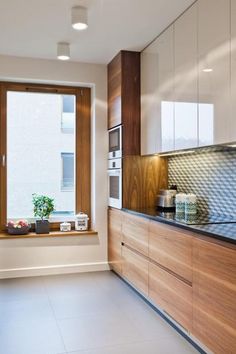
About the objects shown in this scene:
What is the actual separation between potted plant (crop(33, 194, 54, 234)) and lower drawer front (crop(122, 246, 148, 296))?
3.29 ft

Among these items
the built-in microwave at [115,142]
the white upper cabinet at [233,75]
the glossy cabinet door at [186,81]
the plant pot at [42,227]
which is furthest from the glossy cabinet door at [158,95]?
the plant pot at [42,227]

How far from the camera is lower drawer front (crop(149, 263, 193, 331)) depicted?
2.52 meters

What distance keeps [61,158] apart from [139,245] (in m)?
1.70

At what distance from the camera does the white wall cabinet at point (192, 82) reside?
2.43m

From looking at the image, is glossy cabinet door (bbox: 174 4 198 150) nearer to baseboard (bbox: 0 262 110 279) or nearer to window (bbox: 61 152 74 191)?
window (bbox: 61 152 74 191)

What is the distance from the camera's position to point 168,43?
3.33 metres

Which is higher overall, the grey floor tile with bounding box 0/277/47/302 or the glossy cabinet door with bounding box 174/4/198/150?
the glossy cabinet door with bounding box 174/4/198/150

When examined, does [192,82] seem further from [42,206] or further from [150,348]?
[42,206]

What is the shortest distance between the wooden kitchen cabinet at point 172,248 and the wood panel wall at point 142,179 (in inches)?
33.7

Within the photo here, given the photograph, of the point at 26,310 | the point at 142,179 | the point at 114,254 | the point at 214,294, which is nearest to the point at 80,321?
the point at 26,310

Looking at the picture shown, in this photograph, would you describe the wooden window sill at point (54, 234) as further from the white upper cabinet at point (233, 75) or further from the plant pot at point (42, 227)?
the white upper cabinet at point (233, 75)

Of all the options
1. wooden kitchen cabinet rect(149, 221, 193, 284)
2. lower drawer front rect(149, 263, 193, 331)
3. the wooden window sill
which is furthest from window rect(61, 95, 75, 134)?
lower drawer front rect(149, 263, 193, 331)

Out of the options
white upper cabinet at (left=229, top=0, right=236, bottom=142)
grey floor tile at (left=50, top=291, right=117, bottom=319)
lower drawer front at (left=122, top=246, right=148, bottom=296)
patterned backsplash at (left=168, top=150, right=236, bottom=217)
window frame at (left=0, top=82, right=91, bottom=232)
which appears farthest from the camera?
window frame at (left=0, top=82, right=91, bottom=232)

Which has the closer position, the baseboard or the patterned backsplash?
the patterned backsplash
